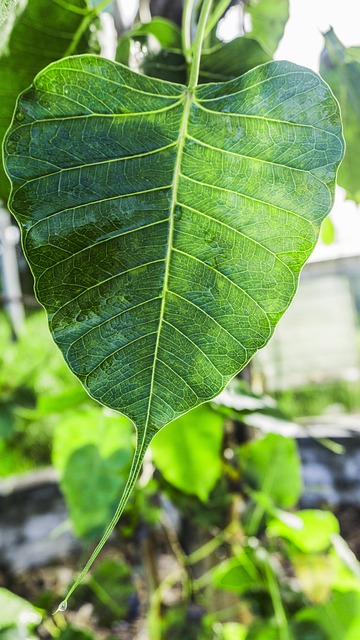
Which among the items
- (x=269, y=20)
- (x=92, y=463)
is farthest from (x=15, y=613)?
(x=269, y=20)

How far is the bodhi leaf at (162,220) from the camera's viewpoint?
0.78 feet

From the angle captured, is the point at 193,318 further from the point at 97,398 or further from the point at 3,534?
the point at 3,534

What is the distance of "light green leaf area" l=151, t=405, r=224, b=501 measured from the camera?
23.1 inches

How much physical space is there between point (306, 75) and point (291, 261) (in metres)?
0.07

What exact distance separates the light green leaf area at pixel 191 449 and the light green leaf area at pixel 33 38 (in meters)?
0.30

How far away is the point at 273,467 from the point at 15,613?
0.99ft

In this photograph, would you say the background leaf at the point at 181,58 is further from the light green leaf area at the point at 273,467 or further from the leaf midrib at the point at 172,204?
the light green leaf area at the point at 273,467

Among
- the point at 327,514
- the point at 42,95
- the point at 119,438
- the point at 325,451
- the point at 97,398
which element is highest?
the point at 42,95

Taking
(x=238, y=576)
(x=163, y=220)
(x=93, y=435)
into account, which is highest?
(x=163, y=220)

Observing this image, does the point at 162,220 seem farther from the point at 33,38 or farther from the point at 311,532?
the point at 311,532

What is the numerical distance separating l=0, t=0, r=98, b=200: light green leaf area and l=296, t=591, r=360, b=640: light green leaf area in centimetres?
50

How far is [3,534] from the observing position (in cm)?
123

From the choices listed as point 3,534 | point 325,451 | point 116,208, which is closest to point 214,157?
point 116,208

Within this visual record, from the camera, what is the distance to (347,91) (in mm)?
479
